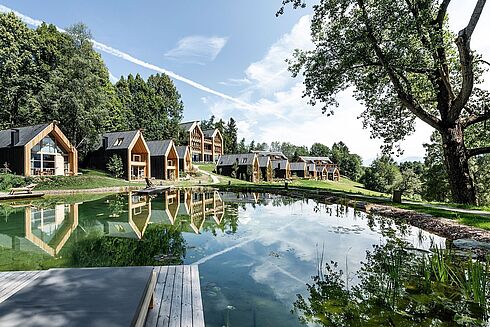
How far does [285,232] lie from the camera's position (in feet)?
30.2

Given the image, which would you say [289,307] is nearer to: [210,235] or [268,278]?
[268,278]

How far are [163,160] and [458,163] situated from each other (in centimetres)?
2867

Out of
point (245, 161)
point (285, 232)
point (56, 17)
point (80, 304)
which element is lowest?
point (285, 232)

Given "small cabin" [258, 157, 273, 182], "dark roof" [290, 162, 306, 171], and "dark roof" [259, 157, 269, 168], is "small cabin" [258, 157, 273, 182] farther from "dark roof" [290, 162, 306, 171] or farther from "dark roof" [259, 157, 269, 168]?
"dark roof" [290, 162, 306, 171]

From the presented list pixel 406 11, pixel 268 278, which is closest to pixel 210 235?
pixel 268 278

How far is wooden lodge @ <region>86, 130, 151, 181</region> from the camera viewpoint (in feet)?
96.5

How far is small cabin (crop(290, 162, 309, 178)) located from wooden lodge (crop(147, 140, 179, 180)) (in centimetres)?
2775

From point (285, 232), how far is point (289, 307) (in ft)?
17.1

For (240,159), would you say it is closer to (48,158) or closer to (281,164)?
(281,164)

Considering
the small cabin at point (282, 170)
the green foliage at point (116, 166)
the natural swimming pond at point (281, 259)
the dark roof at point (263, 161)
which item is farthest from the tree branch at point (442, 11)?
the small cabin at point (282, 170)

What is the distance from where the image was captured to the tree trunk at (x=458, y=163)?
1184 cm

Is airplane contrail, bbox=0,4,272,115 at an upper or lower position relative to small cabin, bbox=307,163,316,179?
upper

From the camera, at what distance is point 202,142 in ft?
172

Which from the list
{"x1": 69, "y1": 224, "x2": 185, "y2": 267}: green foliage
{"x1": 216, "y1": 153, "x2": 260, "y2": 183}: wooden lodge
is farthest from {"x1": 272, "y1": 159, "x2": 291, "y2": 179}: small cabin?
{"x1": 69, "y1": 224, "x2": 185, "y2": 267}: green foliage
